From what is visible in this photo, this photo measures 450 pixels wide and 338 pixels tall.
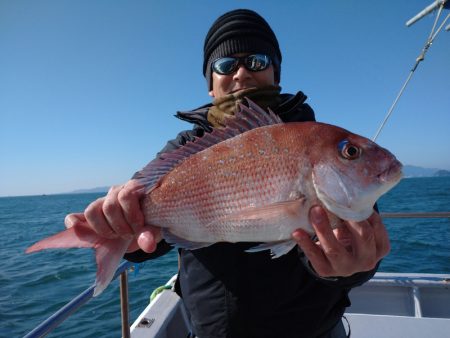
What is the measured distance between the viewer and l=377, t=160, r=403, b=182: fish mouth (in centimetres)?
163

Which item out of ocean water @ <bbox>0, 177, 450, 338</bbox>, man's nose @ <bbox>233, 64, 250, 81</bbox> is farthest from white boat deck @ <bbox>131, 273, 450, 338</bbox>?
man's nose @ <bbox>233, 64, 250, 81</bbox>

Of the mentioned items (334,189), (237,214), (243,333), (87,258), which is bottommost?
(87,258)

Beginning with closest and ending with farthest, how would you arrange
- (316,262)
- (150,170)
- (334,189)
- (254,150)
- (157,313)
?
(334,189) < (316,262) < (254,150) < (150,170) < (157,313)

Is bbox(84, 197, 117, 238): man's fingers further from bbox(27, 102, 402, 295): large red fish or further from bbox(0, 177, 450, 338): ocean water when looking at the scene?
bbox(0, 177, 450, 338): ocean water

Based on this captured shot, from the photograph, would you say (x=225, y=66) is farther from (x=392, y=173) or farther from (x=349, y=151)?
(x=392, y=173)

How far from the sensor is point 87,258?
661 inches

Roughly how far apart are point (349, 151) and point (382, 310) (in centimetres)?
435

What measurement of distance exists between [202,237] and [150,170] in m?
0.67

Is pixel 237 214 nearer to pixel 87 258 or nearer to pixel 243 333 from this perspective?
pixel 243 333

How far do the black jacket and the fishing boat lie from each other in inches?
40.1

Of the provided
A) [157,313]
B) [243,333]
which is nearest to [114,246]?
[243,333]

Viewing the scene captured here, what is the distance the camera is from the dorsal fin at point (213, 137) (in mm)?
1999

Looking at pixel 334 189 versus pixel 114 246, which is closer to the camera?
pixel 334 189

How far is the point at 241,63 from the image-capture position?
292cm
